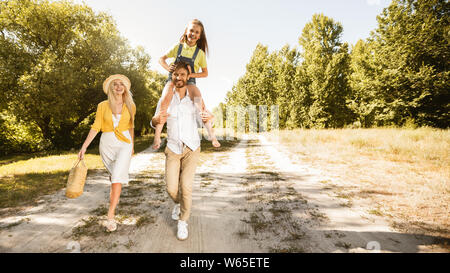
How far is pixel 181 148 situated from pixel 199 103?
810mm

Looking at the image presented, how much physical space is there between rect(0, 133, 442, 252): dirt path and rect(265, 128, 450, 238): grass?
0.59 metres

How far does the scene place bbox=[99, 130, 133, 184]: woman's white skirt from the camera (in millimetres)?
3172

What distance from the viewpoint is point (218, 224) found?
3.51m

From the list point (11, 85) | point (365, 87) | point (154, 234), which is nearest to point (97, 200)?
point (154, 234)

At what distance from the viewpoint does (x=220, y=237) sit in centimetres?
308

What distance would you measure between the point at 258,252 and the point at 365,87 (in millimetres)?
26922

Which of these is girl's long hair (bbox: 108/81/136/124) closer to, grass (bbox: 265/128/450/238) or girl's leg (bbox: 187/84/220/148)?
girl's leg (bbox: 187/84/220/148)

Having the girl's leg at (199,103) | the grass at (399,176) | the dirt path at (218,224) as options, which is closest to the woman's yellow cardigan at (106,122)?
the girl's leg at (199,103)

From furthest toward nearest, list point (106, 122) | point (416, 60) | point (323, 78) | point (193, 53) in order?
point (323, 78) → point (416, 60) → point (193, 53) → point (106, 122)

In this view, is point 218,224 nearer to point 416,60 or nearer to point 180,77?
point 180,77

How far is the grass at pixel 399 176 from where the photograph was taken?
12.1 ft

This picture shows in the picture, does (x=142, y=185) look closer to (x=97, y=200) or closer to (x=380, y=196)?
(x=97, y=200)

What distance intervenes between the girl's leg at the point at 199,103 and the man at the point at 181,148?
0.56 feet

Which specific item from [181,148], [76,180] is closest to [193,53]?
[181,148]
